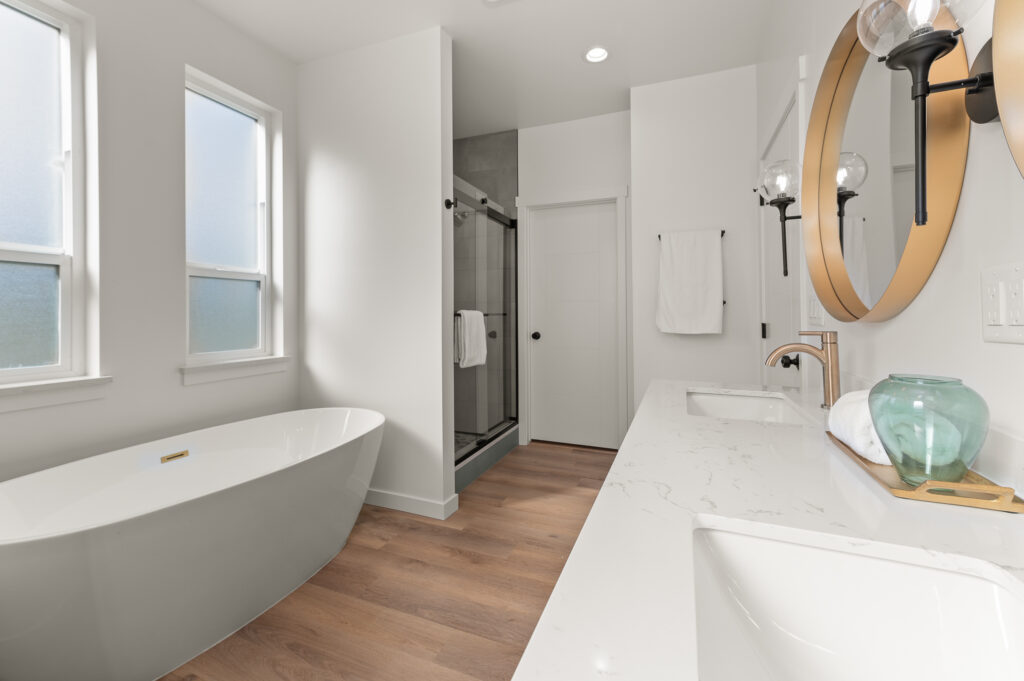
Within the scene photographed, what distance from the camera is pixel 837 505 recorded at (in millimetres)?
662

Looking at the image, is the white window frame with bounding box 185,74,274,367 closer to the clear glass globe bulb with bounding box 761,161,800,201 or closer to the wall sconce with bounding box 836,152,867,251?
the clear glass globe bulb with bounding box 761,161,800,201

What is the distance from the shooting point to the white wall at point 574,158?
328cm

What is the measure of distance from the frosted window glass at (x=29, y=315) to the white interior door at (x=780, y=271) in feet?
9.43

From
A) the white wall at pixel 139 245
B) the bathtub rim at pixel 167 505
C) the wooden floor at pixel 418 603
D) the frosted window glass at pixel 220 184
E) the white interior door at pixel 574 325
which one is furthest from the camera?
the white interior door at pixel 574 325

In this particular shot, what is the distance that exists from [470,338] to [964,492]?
2.35m

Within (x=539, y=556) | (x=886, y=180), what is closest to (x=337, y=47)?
(x=886, y=180)

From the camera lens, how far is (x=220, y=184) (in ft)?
7.86

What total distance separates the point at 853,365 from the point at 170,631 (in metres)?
2.14

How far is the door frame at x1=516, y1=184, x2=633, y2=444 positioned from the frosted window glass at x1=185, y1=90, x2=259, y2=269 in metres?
1.88

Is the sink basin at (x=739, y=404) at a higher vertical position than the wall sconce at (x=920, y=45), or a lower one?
lower

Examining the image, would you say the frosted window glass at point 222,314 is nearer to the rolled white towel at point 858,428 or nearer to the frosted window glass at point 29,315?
the frosted window glass at point 29,315

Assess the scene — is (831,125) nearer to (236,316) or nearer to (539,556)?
(539,556)

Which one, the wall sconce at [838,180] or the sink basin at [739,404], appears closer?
the wall sconce at [838,180]

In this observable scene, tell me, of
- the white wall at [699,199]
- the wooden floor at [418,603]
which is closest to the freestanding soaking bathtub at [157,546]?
the wooden floor at [418,603]
